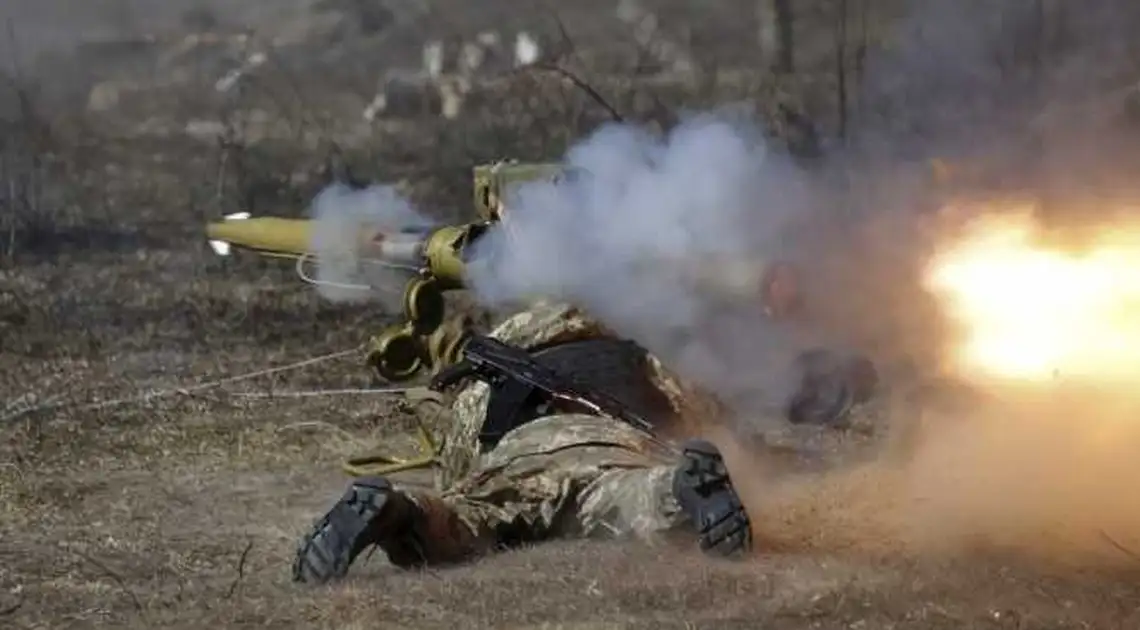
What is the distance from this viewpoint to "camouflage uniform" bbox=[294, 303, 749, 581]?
6750 mm

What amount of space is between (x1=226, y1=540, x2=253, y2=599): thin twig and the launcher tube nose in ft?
15.4

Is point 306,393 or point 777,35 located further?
point 777,35

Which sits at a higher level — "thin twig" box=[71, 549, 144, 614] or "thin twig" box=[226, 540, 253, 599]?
"thin twig" box=[226, 540, 253, 599]

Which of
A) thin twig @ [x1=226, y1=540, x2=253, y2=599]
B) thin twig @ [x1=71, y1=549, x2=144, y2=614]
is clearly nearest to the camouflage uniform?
thin twig @ [x1=226, y1=540, x2=253, y2=599]

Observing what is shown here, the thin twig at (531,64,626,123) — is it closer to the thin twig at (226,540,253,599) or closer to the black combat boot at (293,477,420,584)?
the thin twig at (226,540,253,599)

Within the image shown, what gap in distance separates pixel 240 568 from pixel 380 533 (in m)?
0.76

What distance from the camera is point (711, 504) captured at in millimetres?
6816

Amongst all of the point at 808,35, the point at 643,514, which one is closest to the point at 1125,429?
the point at 643,514

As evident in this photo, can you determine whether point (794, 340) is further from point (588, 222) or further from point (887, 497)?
point (887, 497)

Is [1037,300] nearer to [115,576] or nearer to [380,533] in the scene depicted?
[380,533]

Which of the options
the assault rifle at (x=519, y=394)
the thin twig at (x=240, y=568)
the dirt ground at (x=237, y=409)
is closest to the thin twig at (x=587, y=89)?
the dirt ground at (x=237, y=409)

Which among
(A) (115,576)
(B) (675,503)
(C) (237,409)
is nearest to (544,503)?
(B) (675,503)

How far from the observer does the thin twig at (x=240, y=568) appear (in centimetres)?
682

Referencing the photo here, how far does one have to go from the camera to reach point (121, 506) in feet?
28.5
